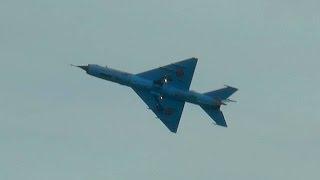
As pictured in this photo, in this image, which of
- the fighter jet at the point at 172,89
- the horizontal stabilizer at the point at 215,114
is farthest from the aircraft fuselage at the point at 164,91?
the horizontal stabilizer at the point at 215,114

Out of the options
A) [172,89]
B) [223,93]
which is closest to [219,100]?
[223,93]

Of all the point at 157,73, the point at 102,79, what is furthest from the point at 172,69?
the point at 102,79

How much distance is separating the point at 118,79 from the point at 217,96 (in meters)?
23.1

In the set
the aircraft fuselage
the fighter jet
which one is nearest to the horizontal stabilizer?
the fighter jet

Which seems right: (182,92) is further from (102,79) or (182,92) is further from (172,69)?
(102,79)

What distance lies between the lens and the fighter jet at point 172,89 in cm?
18650

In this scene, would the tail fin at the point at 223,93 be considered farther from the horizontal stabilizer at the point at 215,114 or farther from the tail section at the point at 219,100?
the horizontal stabilizer at the point at 215,114

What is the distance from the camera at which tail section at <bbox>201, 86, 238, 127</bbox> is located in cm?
18812

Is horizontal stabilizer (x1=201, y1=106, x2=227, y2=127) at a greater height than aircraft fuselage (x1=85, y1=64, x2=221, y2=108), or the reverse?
aircraft fuselage (x1=85, y1=64, x2=221, y2=108)

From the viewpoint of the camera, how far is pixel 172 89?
186625mm

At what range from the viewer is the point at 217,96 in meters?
189

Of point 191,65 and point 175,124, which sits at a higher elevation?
point 191,65

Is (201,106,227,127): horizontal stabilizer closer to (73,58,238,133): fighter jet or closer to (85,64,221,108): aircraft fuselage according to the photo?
(73,58,238,133): fighter jet

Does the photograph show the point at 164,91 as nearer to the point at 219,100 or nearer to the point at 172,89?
the point at 172,89
